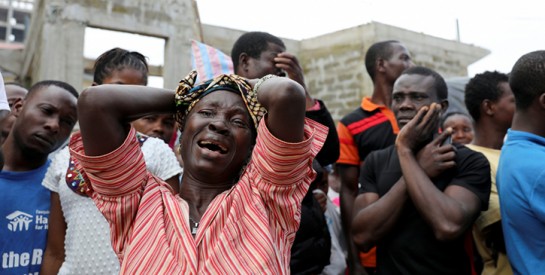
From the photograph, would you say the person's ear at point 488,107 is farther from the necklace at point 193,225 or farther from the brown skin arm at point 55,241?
the brown skin arm at point 55,241

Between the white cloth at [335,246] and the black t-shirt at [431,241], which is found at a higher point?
the black t-shirt at [431,241]

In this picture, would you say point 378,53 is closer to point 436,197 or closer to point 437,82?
point 437,82

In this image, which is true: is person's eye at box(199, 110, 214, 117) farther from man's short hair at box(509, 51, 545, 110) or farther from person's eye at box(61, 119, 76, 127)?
man's short hair at box(509, 51, 545, 110)

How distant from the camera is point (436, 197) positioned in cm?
245

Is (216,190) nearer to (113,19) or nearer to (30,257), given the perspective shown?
(30,257)

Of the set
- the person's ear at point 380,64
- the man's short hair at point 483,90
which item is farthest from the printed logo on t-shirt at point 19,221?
the person's ear at point 380,64

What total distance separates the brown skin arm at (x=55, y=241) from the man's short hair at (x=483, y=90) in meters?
2.50

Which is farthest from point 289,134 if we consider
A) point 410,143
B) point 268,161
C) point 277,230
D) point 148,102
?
point 410,143

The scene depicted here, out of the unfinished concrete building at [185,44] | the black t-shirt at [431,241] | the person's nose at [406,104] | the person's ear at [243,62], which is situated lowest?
the black t-shirt at [431,241]

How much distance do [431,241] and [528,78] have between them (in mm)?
Answer: 909

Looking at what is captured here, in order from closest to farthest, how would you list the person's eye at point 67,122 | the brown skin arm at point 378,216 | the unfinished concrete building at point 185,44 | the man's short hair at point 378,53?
the brown skin arm at point 378,216
the person's eye at point 67,122
the man's short hair at point 378,53
the unfinished concrete building at point 185,44

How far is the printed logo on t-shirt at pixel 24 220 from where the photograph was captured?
8.02 ft

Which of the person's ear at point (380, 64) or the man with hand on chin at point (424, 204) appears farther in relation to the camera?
the person's ear at point (380, 64)

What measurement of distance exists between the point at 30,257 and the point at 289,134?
60.5 inches
